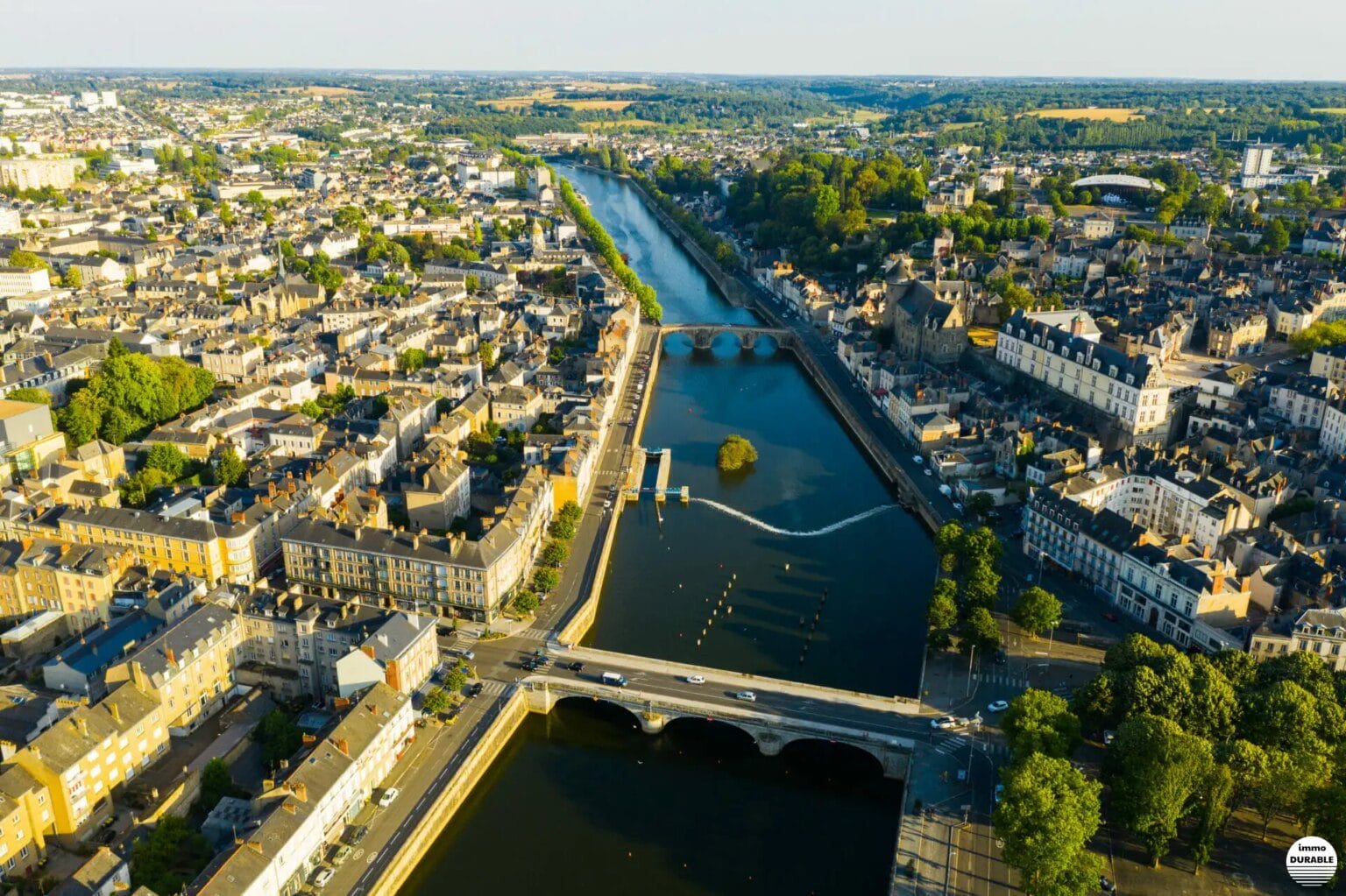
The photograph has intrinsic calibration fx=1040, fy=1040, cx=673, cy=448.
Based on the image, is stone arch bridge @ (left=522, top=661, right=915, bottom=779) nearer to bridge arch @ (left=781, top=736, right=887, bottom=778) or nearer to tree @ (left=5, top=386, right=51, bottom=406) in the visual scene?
bridge arch @ (left=781, top=736, right=887, bottom=778)

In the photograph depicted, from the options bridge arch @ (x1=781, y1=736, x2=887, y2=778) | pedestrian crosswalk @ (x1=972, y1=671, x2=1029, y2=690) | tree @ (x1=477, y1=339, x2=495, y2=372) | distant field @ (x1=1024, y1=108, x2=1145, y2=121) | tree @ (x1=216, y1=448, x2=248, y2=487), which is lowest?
bridge arch @ (x1=781, y1=736, x2=887, y2=778)

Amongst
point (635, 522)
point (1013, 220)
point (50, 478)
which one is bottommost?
point (635, 522)

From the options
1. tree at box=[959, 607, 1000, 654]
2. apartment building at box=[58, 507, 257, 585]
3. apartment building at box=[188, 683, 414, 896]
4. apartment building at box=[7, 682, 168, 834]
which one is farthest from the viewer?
apartment building at box=[58, 507, 257, 585]

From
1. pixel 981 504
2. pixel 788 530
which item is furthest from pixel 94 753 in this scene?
pixel 981 504

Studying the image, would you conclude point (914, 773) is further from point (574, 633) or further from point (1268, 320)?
point (1268, 320)

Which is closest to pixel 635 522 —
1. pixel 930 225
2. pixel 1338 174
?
pixel 930 225

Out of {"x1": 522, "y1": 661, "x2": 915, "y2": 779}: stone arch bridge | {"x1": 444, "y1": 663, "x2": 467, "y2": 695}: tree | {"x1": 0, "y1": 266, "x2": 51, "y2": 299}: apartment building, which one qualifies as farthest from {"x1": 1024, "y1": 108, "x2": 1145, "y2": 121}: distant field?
{"x1": 444, "y1": 663, "x2": 467, "y2": 695}: tree
